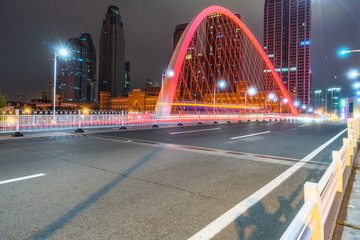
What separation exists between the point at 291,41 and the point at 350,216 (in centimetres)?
17883

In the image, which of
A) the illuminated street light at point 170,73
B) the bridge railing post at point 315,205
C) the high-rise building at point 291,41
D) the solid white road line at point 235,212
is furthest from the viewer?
the high-rise building at point 291,41

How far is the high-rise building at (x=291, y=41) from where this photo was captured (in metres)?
152

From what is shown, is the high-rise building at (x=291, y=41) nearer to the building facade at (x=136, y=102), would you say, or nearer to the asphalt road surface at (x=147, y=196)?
the building facade at (x=136, y=102)

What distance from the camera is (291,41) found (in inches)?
6147

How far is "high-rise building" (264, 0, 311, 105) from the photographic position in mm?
151500

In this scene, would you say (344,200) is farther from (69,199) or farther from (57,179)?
(57,179)

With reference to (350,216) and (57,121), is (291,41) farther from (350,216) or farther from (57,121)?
(350,216)

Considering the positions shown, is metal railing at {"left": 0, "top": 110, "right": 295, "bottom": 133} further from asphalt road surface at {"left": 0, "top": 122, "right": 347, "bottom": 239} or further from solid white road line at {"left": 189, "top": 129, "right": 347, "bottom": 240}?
solid white road line at {"left": 189, "top": 129, "right": 347, "bottom": 240}

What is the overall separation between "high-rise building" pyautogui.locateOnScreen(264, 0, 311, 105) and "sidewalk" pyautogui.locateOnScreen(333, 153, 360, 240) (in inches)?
6305

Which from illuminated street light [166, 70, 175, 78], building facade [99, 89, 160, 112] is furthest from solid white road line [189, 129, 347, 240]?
building facade [99, 89, 160, 112]

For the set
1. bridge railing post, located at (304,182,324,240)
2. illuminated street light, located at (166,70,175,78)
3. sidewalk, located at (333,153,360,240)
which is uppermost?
illuminated street light, located at (166,70,175,78)

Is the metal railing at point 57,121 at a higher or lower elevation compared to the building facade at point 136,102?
lower

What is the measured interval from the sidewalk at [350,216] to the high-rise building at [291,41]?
160m

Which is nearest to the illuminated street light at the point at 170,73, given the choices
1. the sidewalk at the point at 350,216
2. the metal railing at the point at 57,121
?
the metal railing at the point at 57,121
